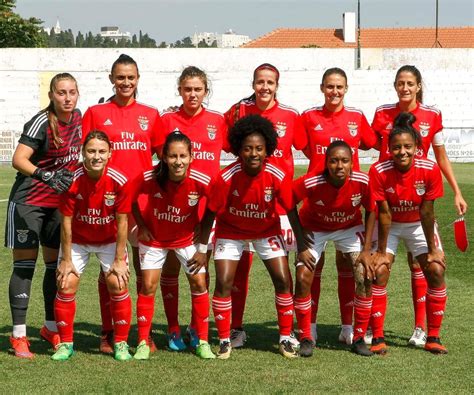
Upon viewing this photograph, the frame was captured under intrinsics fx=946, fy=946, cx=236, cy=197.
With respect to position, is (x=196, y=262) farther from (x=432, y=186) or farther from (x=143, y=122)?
(x=432, y=186)

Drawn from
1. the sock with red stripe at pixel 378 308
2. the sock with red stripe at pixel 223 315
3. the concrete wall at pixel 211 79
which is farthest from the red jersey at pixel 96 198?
the concrete wall at pixel 211 79

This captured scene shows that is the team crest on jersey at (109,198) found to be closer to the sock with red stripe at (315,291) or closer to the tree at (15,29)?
the sock with red stripe at (315,291)

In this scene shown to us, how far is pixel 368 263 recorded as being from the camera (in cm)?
673

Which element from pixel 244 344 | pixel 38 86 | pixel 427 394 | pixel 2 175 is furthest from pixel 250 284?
pixel 38 86

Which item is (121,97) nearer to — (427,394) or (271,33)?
(427,394)

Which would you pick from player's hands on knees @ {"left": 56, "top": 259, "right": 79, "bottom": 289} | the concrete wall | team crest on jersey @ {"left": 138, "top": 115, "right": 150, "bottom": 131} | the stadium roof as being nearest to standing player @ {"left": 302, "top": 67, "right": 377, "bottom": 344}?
team crest on jersey @ {"left": 138, "top": 115, "right": 150, "bottom": 131}

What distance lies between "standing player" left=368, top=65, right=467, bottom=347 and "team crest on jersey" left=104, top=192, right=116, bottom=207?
2047 millimetres

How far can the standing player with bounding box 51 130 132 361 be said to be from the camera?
645 centimetres

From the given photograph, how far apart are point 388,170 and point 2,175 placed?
18809mm

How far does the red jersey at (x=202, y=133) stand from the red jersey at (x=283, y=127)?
0.19 metres

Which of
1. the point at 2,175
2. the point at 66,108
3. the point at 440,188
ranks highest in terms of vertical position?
the point at 66,108

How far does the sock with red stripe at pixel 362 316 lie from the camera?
676cm

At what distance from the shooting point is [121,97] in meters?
7.02

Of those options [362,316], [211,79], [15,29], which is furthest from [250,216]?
[15,29]
